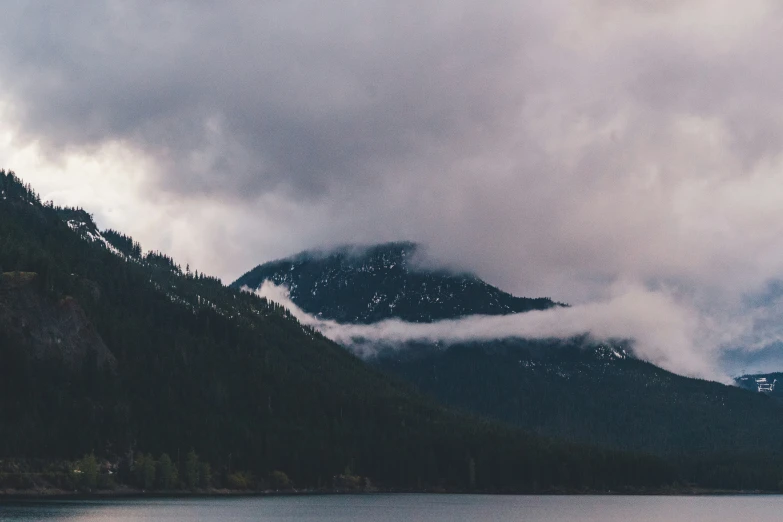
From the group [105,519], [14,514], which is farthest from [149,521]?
[14,514]

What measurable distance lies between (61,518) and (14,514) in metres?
11.6

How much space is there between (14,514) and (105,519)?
17.3m

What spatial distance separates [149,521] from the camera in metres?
200

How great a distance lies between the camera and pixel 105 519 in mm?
197875

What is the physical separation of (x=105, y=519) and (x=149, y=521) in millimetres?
8016

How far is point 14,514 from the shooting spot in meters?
199

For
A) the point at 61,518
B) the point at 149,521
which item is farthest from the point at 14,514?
the point at 149,521

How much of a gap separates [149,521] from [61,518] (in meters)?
15.9

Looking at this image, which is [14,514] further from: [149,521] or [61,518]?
[149,521]

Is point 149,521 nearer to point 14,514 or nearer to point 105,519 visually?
point 105,519

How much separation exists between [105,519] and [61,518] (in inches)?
321
